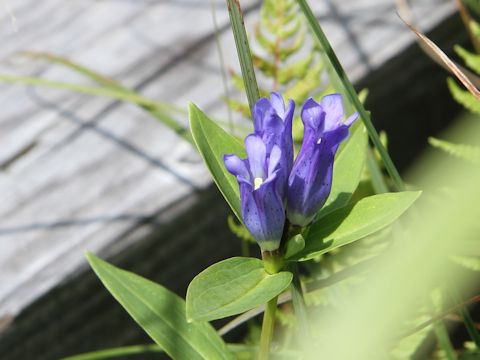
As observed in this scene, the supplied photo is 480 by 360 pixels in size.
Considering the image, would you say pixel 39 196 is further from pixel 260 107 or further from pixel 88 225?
pixel 260 107

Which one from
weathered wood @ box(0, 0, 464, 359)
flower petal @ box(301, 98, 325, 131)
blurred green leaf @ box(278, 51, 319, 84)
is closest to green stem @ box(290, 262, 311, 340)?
flower petal @ box(301, 98, 325, 131)

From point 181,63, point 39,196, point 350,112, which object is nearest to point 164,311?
point 350,112

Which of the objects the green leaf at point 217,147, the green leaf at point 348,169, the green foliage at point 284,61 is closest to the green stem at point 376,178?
the green leaf at point 348,169

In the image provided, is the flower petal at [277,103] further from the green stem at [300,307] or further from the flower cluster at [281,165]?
the green stem at [300,307]

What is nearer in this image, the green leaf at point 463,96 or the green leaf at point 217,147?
the green leaf at point 217,147

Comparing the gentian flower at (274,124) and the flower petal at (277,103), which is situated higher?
the flower petal at (277,103)

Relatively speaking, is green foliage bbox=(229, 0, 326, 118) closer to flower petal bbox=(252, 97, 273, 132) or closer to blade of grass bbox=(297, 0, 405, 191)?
blade of grass bbox=(297, 0, 405, 191)

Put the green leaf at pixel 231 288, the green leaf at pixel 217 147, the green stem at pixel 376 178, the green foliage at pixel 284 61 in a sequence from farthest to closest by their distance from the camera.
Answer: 1. the green foliage at pixel 284 61
2. the green stem at pixel 376 178
3. the green leaf at pixel 217 147
4. the green leaf at pixel 231 288

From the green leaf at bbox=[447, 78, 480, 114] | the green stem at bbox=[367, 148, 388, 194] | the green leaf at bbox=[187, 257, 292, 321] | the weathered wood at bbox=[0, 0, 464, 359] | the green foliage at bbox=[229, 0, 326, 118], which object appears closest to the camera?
the green leaf at bbox=[187, 257, 292, 321]
